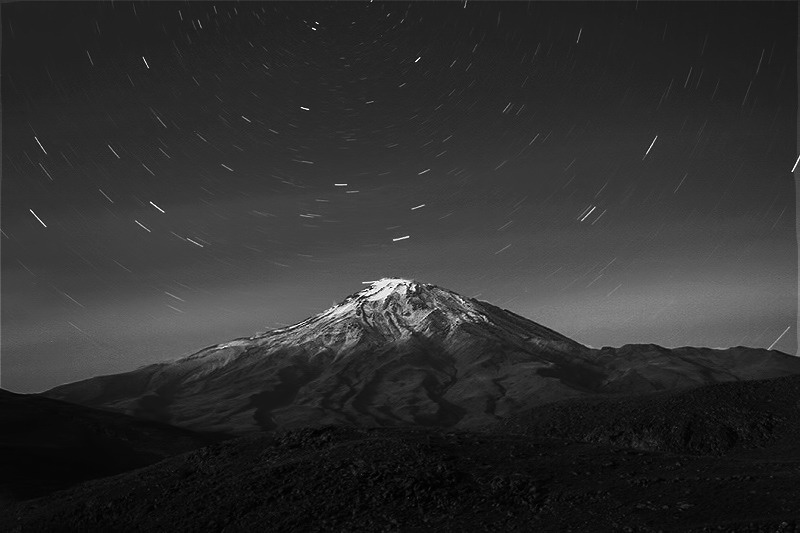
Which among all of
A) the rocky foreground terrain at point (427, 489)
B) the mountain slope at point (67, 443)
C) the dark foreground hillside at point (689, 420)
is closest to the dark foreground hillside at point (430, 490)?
the rocky foreground terrain at point (427, 489)

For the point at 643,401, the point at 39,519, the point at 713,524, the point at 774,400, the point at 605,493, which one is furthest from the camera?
the point at 643,401

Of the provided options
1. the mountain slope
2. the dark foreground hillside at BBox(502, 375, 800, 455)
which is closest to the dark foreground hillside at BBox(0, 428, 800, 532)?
the dark foreground hillside at BBox(502, 375, 800, 455)

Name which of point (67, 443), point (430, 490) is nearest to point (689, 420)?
point (430, 490)

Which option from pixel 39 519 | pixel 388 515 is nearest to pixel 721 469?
pixel 388 515

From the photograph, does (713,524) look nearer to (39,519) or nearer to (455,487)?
(455,487)

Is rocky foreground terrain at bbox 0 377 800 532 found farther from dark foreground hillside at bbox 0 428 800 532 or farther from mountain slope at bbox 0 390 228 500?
mountain slope at bbox 0 390 228 500

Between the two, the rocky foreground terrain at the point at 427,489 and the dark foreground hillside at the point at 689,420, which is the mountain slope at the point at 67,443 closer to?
the rocky foreground terrain at the point at 427,489
